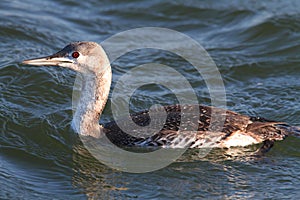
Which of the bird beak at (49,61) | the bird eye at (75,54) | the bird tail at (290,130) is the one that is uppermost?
the bird eye at (75,54)

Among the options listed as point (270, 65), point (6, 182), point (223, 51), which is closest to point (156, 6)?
point (223, 51)

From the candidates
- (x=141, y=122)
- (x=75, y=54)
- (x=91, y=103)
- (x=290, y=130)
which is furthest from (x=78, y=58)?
(x=290, y=130)

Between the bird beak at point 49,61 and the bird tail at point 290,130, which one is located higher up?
the bird beak at point 49,61

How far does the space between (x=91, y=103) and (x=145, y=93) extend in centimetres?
203

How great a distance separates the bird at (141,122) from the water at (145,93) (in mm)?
196

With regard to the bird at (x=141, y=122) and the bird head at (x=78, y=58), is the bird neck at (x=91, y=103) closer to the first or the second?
the bird at (x=141, y=122)

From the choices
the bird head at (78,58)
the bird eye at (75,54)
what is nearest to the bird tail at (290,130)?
the bird head at (78,58)

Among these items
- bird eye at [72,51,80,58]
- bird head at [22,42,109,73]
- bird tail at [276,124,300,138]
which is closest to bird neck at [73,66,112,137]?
bird head at [22,42,109,73]

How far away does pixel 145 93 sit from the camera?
1198 cm

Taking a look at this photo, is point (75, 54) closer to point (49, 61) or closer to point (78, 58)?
point (78, 58)

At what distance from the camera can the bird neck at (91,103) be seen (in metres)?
10.0

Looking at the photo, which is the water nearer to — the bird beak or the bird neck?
the bird neck

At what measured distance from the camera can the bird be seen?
9.73 m

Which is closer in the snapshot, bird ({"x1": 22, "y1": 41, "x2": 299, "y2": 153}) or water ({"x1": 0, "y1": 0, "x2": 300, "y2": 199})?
water ({"x1": 0, "y1": 0, "x2": 300, "y2": 199})
